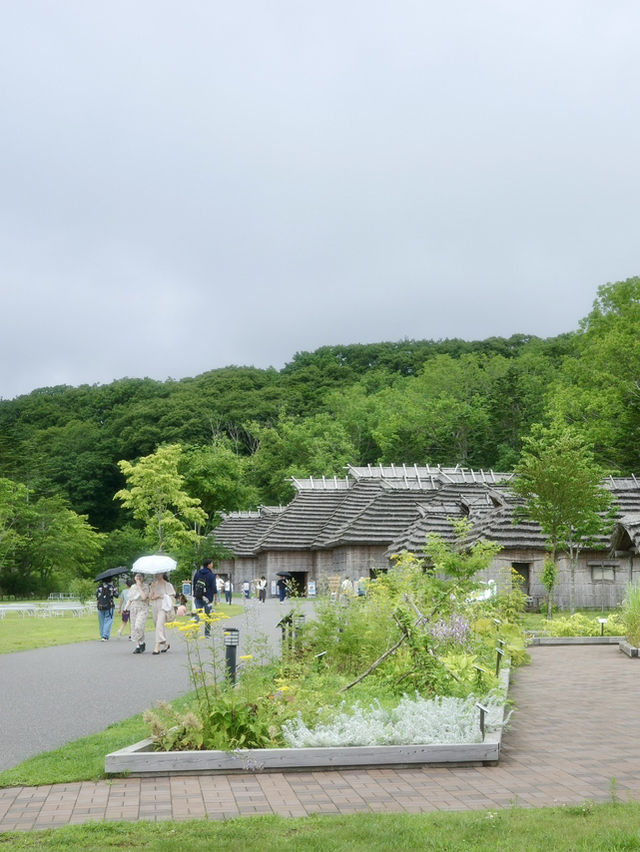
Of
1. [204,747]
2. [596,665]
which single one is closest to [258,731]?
[204,747]

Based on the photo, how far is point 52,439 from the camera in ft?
310

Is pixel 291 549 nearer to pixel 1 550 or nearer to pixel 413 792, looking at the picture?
pixel 1 550

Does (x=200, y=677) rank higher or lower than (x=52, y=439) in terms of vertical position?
lower

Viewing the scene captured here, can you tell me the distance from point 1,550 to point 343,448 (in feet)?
111

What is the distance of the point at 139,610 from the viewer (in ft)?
68.3

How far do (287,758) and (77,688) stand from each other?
23.8 ft

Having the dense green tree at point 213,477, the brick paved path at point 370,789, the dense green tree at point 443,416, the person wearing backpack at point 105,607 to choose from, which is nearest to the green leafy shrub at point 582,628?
the person wearing backpack at point 105,607

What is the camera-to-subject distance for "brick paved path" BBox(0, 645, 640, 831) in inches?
264

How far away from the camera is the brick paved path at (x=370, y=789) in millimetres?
6699

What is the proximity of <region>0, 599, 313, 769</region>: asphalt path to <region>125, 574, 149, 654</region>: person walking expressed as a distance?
284 mm

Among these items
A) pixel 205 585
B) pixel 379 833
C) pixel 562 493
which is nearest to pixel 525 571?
pixel 562 493

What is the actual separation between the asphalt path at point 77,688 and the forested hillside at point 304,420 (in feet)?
124

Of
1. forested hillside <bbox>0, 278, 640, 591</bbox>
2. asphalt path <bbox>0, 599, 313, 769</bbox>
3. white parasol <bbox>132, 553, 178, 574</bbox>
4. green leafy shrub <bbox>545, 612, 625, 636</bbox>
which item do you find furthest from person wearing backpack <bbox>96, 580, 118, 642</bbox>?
forested hillside <bbox>0, 278, 640, 591</bbox>

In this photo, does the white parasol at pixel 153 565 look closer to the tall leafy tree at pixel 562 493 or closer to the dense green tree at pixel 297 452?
the tall leafy tree at pixel 562 493
